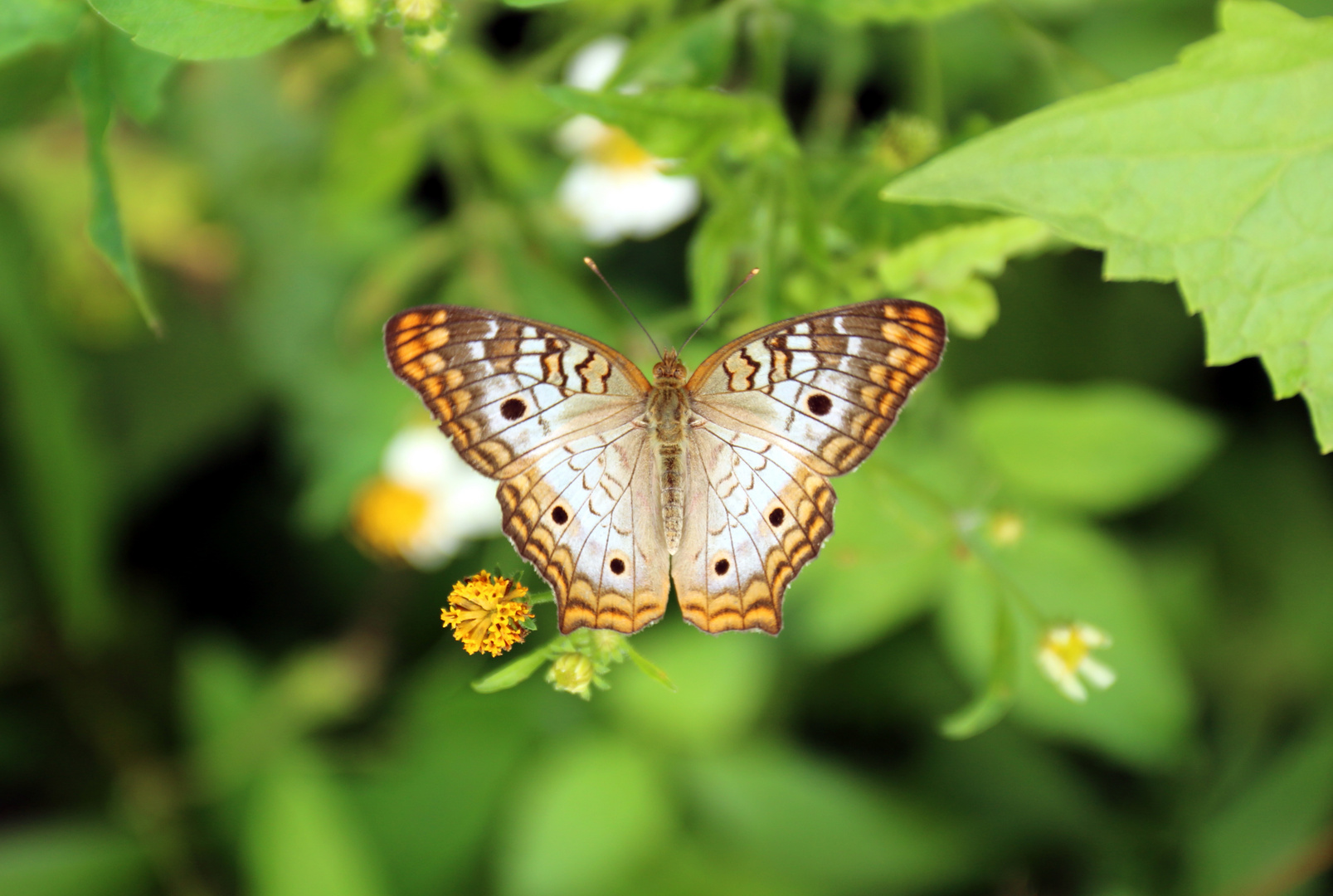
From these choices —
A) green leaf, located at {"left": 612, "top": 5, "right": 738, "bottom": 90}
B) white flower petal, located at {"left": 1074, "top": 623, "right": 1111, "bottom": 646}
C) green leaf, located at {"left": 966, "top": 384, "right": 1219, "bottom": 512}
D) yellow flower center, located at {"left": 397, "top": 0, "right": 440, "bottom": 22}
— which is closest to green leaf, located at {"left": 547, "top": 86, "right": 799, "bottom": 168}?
green leaf, located at {"left": 612, "top": 5, "right": 738, "bottom": 90}

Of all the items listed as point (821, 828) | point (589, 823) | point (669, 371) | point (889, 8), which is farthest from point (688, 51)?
point (821, 828)

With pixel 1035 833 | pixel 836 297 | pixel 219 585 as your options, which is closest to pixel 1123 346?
pixel 1035 833

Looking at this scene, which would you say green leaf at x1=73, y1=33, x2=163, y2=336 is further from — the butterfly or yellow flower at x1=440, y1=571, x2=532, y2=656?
yellow flower at x1=440, y1=571, x2=532, y2=656

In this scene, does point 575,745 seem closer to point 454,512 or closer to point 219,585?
point 454,512

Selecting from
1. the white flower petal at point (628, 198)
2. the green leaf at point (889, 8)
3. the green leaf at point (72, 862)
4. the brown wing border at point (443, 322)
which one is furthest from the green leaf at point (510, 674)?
the green leaf at point (72, 862)

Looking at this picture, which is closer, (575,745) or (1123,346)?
(575,745)

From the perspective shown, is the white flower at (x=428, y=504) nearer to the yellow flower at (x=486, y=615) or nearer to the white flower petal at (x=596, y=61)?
the white flower petal at (x=596, y=61)
